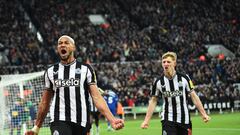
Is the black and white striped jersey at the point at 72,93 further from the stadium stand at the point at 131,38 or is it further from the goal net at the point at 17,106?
the stadium stand at the point at 131,38

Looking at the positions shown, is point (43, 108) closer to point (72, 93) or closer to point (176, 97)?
point (72, 93)

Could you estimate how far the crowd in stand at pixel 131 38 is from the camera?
4022cm

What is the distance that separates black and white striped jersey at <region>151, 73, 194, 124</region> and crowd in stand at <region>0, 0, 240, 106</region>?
26799mm

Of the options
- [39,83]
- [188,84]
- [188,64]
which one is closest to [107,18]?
[188,64]

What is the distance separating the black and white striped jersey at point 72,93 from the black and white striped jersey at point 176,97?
3087 millimetres

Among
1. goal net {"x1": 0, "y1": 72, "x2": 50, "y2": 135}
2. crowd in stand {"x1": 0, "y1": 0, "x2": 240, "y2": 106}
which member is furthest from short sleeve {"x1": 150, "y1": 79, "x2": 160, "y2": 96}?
crowd in stand {"x1": 0, "y1": 0, "x2": 240, "y2": 106}

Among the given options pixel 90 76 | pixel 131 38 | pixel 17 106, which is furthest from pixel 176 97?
pixel 131 38

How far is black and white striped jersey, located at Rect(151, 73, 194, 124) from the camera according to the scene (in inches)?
436

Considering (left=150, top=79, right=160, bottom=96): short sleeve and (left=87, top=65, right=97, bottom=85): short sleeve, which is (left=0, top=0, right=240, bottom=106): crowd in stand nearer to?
(left=150, top=79, right=160, bottom=96): short sleeve

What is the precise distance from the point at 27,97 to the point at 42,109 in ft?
47.2

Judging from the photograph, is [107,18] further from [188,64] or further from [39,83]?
[39,83]

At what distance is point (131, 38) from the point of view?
1821 inches

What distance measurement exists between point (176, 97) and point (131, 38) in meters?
35.2

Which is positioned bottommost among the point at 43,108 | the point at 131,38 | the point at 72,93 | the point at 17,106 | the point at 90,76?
the point at 17,106
